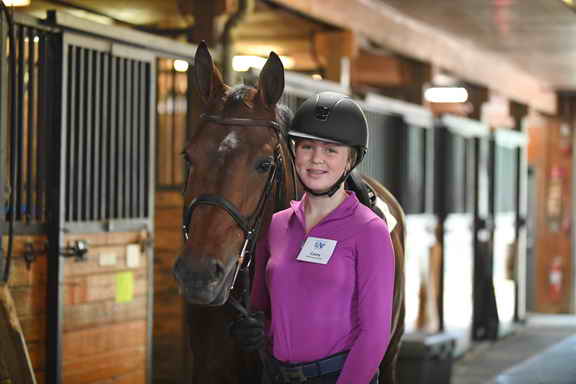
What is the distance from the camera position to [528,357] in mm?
7484

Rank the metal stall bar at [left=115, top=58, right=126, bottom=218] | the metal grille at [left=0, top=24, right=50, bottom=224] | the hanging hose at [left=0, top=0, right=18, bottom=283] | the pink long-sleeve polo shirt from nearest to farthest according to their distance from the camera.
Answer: the pink long-sleeve polo shirt → the hanging hose at [left=0, top=0, right=18, bottom=283] → the metal grille at [left=0, top=24, right=50, bottom=224] → the metal stall bar at [left=115, top=58, right=126, bottom=218]

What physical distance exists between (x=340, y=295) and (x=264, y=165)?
0.48m

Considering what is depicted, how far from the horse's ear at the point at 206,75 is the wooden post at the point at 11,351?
1.13m

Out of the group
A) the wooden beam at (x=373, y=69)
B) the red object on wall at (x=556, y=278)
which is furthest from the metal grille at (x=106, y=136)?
the red object on wall at (x=556, y=278)

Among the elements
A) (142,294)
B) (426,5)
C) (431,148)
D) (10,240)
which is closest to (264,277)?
(10,240)

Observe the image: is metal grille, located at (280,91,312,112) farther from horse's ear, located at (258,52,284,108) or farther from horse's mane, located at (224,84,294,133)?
horse's ear, located at (258,52,284,108)

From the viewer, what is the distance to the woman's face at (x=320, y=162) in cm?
205

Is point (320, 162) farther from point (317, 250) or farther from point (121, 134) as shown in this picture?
point (121, 134)

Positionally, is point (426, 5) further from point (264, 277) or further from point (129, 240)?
point (264, 277)

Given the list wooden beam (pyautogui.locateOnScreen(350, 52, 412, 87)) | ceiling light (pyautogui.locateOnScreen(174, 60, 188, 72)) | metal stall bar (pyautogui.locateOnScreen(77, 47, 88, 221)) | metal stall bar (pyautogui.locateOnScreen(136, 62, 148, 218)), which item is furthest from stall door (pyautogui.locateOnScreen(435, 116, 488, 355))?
metal stall bar (pyautogui.locateOnScreen(77, 47, 88, 221))

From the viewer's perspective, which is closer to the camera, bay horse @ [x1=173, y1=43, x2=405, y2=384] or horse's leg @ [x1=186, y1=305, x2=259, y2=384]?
bay horse @ [x1=173, y1=43, x2=405, y2=384]

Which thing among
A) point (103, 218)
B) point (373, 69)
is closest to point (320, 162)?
point (103, 218)

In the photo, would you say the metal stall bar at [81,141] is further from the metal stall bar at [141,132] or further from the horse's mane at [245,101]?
the horse's mane at [245,101]

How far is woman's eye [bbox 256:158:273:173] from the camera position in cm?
228
